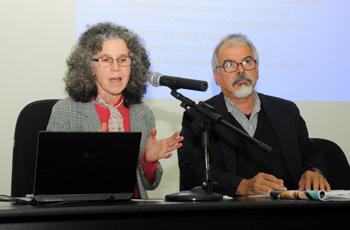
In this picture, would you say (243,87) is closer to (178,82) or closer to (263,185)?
(263,185)

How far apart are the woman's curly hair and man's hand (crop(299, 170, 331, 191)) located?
2.44 feet

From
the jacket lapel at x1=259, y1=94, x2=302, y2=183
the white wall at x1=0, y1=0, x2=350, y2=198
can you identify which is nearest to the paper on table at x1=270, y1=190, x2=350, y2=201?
the jacket lapel at x1=259, y1=94, x2=302, y2=183

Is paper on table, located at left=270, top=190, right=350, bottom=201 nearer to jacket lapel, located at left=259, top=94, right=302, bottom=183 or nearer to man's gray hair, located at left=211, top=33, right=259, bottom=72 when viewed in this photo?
jacket lapel, located at left=259, top=94, right=302, bottom=183

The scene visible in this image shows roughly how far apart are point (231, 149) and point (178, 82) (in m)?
0.75

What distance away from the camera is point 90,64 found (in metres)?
2.49

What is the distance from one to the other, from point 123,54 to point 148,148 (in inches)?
21.0

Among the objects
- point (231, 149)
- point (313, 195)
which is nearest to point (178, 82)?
point (313, 195)

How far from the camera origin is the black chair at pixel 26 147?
225 cm

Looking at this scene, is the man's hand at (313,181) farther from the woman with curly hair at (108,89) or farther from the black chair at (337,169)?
the woman with curly hair at (108,89)

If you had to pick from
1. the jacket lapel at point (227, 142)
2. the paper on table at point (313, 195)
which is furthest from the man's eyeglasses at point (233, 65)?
the paper on table at point (313, 195)

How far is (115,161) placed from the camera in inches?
69.8

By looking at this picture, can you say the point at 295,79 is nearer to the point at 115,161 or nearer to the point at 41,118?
the point at 41,118

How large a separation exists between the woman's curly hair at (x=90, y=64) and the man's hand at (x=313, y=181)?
2.44 feet
